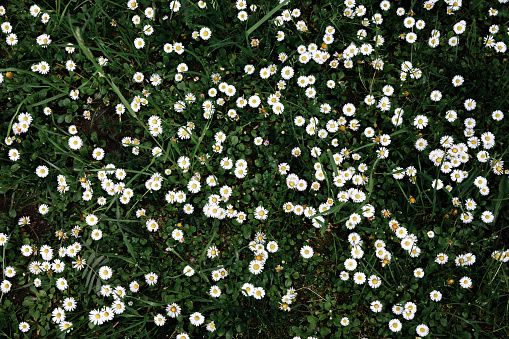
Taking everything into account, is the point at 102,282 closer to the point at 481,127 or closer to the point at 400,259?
the point at 400,259

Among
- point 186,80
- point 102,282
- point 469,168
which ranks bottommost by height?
point 102,282

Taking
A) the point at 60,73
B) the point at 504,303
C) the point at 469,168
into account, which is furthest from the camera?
the point at 60,73

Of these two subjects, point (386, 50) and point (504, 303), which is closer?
point (504, 303)

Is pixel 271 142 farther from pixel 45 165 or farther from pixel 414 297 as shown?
pixel 45 165

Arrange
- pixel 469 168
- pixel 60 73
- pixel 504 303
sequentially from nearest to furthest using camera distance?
pixel 504 303
pixel 469 168
pixel 60 73

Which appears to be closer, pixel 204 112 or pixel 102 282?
pixel 102 282

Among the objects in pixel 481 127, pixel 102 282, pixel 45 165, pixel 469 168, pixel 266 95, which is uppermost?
pixel 481 127

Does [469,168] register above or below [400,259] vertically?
above

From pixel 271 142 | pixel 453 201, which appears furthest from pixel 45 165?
pixel 453 201

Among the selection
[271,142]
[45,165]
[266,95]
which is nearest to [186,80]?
[266,95]
